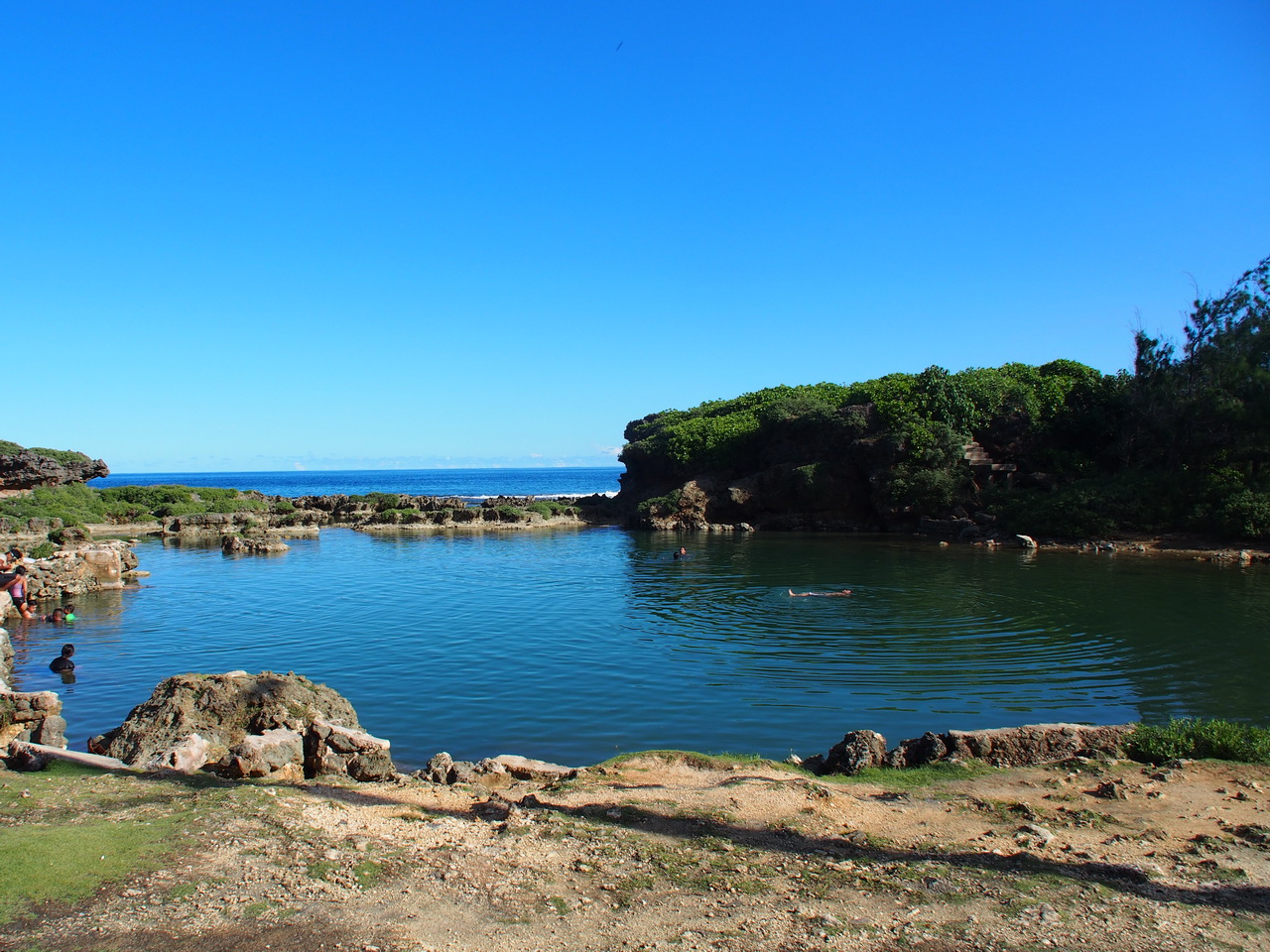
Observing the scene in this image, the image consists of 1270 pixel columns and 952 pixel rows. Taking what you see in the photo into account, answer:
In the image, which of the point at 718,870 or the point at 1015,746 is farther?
the point at 1015,746

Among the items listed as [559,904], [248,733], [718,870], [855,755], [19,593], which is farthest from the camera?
[19,593]

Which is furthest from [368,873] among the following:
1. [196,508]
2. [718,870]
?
[196,508]

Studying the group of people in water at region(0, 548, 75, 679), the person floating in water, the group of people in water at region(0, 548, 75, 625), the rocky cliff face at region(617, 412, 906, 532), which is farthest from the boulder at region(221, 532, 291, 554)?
the person floating in water

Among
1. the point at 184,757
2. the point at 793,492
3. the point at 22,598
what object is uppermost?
the point at 793,492

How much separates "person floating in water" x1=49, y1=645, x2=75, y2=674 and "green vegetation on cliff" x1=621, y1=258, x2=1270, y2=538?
38.3 metres

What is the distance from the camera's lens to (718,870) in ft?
21.6

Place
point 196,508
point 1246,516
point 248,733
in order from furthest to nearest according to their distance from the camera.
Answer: point 196,508 < point 1246,516 < point 248,733

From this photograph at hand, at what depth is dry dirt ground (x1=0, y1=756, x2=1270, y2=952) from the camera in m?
5.48

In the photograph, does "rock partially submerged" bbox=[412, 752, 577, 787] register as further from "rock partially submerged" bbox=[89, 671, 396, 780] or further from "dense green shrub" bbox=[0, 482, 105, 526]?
"dense green shrub" bbox=[0, 482, 105, 526]

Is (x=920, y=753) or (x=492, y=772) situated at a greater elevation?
(x=920, y=753)

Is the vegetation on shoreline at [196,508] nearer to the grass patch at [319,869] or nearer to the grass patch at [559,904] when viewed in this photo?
the grass patch at [319,869]

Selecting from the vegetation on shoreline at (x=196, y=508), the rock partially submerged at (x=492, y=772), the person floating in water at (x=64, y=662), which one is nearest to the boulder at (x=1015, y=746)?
the rock partially submerged at (x=492, y=772)

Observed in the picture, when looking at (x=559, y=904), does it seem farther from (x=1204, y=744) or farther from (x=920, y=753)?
(x=1204, y=744)

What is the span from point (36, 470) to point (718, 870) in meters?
59.1
